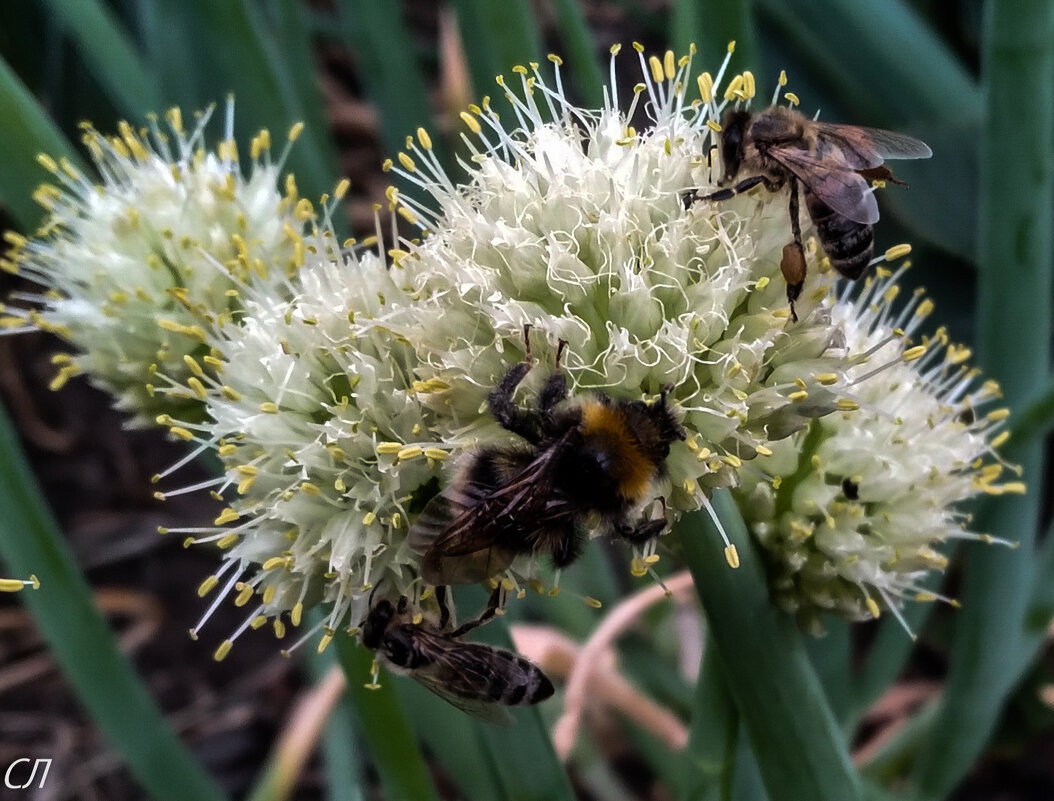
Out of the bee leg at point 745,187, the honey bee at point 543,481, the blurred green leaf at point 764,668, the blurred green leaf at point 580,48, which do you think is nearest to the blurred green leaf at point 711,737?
the blurred green leaf at point 764,668

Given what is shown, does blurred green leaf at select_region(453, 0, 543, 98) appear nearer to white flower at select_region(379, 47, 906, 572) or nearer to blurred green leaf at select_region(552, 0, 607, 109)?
blurred green leaf at select_region(552, 0, 607, 109)

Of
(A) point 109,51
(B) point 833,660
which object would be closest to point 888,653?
(B) point 833,660

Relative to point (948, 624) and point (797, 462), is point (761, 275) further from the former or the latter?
point (948, 624)

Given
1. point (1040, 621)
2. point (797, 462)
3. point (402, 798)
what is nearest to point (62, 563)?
point (402, 798)

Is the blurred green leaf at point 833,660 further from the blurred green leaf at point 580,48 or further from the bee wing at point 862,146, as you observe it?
the blurred green leaf at point 580,48

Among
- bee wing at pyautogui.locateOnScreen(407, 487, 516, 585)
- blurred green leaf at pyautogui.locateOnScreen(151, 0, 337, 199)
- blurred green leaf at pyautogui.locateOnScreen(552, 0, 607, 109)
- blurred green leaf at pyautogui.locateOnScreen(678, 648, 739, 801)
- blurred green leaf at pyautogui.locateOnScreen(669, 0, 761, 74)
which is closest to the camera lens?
bee wing at pyautogui.locateOnScreen(407, 487, 516, 585)

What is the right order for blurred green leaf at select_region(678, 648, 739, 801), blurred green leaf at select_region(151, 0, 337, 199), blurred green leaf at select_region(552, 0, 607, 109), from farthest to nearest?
blurred green leaf at select_region(552, 0, 607, 109) → blurred green leaf at select_region(151, 0, 337, 199) → blurred green leaf at select_region(678, 648, 739, 801)

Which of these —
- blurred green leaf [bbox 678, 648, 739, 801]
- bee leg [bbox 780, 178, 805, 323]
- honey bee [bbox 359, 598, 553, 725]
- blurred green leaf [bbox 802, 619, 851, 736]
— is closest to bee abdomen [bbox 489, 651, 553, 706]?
honey bee [bbox 359, 598, 553, 725]
